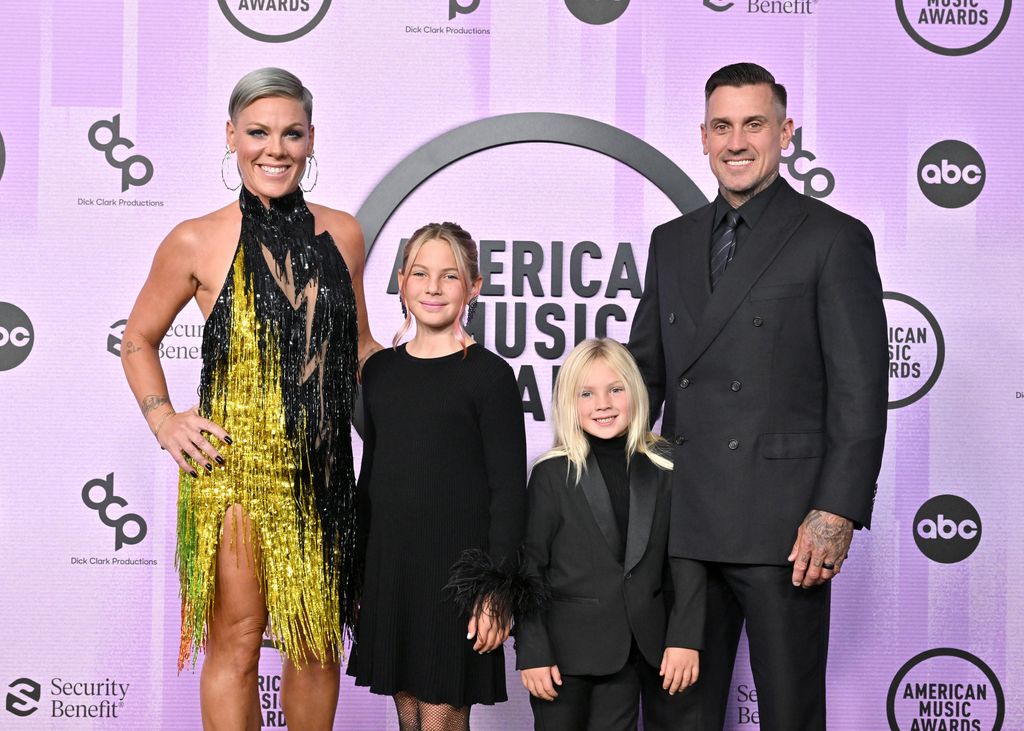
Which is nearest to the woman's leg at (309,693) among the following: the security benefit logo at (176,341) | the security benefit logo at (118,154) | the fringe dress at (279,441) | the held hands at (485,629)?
the fringe dress at (279,441)

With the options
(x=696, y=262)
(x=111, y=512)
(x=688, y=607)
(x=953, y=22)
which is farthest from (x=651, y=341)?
(x=111, y=512)

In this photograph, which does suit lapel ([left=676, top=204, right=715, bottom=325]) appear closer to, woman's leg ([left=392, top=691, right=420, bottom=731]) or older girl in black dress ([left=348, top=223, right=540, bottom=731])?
older girl in black dress ([left=348, top=223, right=540, bottom=731])

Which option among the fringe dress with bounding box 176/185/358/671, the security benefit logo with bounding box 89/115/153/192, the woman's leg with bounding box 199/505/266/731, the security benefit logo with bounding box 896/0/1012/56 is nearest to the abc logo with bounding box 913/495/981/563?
the security benefit logo with bounding box 896/0/1012/56

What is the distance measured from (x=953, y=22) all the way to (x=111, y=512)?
3061 millimetres

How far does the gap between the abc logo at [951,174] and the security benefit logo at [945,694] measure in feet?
4.66

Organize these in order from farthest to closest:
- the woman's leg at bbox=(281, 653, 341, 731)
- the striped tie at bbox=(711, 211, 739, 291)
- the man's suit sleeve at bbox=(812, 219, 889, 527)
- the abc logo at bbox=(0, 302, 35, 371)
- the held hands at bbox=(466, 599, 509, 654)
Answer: the abc logo at bbox=(0, 302, 35, 371), the woman's leg at bbox=(281, 653, 341, 731), the striped tie at bbox=(711, 211, 739, 291), the held hands at bbox=(466, 599, 509, 654), the man's suit sleeve at bbox=(812, 219, 889, 527)

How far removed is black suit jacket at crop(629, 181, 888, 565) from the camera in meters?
1.92

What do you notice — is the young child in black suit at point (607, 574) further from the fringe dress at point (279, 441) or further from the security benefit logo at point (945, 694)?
the security benefit logo at point (945, 694)

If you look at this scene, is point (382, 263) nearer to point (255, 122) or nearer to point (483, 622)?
point (255, 122)

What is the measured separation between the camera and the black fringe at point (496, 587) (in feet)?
6.51

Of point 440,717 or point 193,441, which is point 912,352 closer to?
point 440,717

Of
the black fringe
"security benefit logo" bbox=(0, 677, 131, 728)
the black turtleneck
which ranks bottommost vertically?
"security benefit logo" bbox=(0, 677, 131, 728)

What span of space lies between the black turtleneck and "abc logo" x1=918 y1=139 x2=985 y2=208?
1.56 metres

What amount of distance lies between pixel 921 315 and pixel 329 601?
2050mm
